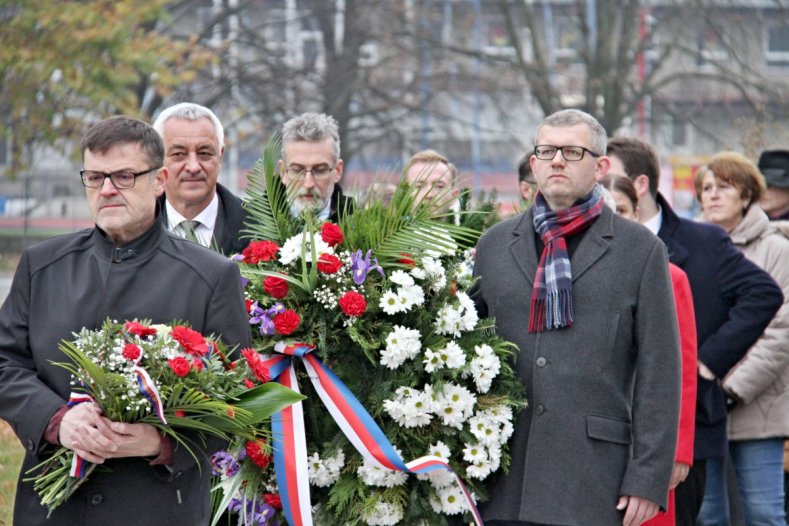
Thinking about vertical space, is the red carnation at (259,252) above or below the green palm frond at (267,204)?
below

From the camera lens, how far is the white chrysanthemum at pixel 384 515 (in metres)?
4.54

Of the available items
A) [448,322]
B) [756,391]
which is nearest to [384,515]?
[448,322]

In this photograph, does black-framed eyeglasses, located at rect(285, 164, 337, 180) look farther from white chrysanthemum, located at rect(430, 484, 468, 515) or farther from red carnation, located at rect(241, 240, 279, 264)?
white chrysanthemum, located at rect(430, 484, 468, 515)

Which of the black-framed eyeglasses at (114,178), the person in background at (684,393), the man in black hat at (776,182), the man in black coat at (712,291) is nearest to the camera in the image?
the black-framed eyeglasses at (114,178)

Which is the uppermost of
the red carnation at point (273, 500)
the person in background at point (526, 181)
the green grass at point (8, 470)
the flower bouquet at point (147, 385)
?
the person in background at point (526, 181)

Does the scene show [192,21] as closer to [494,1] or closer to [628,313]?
[494,1]

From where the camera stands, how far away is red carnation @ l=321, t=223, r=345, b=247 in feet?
15.8

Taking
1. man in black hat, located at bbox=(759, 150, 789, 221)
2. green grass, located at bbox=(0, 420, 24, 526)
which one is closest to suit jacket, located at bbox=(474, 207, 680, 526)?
green grass, located at bbox=(0, 420, 24, 526)

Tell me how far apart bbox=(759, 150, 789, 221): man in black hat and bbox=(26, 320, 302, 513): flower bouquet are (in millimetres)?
5104

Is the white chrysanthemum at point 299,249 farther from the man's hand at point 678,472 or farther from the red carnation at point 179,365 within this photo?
the man's hand at point 678,472

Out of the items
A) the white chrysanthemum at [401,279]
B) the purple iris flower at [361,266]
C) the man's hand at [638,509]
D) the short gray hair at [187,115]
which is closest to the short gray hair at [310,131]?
the short gray hair at [187,115]

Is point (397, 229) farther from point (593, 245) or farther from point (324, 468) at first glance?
point (324, 468)

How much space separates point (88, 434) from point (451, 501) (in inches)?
62.7

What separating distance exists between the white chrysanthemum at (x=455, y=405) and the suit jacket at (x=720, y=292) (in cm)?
189
